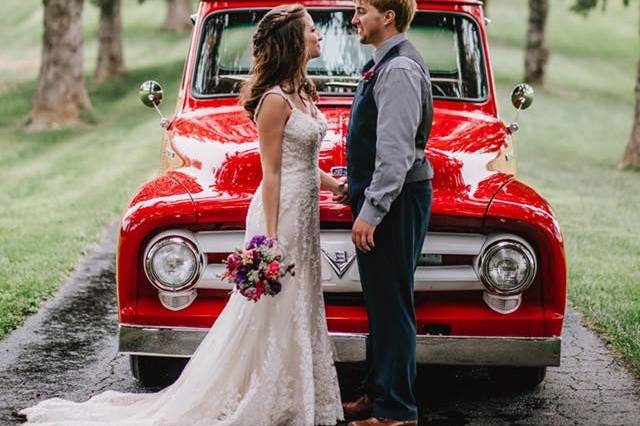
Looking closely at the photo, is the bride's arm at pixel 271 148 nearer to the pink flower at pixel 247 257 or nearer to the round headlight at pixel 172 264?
the pink flower at pixel 247 257

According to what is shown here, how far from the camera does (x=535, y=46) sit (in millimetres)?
29938

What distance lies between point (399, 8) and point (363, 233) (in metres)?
0.94

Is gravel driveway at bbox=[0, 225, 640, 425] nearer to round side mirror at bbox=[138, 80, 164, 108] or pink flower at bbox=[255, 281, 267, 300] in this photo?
pink flower at bbox=[255, 281, 267, 300]

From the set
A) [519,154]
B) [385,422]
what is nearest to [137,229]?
[385,422]

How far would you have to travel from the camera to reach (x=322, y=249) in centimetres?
500

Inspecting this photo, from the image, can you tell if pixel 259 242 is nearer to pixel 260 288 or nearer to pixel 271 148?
pixel 260 288

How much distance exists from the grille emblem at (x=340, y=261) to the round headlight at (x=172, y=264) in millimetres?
614

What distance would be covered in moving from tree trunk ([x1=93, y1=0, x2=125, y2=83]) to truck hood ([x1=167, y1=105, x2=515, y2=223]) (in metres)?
25.4

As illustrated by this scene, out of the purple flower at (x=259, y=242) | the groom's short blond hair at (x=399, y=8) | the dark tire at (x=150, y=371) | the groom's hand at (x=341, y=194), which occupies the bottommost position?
the dark tire at (x=150, y=371)

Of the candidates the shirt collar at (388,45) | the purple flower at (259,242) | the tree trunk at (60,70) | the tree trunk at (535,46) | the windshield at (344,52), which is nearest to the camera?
the shirt collar at (388,45)

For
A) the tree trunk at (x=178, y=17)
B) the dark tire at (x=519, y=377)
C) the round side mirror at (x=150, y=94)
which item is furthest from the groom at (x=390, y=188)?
the tree trunk at (x=178, y=17)

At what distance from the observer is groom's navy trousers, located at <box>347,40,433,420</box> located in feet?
14.9

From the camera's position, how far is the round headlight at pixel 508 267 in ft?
16.4

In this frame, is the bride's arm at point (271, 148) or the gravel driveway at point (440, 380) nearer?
the bride's arm at point (271, 148)
